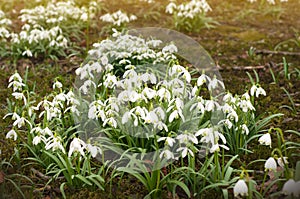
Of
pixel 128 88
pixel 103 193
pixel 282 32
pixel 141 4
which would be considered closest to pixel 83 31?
pixel 141 4

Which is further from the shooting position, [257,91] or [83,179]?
[257,91]

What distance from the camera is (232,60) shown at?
545 centimetres

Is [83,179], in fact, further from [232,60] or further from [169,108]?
[232,60]

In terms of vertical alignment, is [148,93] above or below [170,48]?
below

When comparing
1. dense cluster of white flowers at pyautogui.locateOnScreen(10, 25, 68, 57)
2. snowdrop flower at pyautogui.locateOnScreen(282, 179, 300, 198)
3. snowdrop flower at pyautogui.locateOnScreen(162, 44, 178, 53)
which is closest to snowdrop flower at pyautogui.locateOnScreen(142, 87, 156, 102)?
snowdrop flower at pyautogui.locateOnScreen(282, 179, 300, 198)

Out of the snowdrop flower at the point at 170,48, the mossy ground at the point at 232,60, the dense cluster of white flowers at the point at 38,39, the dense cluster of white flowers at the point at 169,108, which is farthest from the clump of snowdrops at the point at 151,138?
the dense cluster of white flowers at the point at 38,39

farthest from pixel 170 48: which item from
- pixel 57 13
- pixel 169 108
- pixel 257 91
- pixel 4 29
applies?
pixel 57 13

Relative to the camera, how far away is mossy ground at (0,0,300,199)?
11.1ft

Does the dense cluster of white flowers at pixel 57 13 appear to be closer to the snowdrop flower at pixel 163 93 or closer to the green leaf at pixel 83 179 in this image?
the snowdrop flower at pixel 163 93

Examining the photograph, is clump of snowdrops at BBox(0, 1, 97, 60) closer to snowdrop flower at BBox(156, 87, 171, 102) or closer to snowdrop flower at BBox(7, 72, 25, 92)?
snowdrop flower at BBox(7, 72, 25, 92)

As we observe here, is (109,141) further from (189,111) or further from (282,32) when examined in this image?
(282,32)

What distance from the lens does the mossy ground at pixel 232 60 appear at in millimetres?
3398

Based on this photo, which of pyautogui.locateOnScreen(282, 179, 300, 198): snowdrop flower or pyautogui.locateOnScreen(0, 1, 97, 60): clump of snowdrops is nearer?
pyautogui.locateOnScreen(282, 179, 300, 198): snowdrop flower

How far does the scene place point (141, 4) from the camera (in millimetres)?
8266
